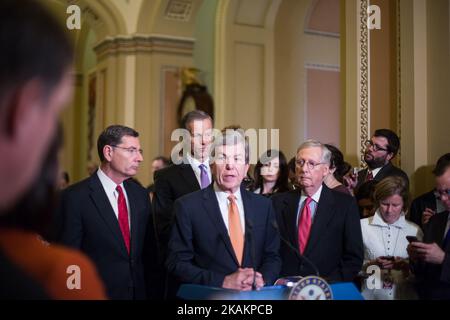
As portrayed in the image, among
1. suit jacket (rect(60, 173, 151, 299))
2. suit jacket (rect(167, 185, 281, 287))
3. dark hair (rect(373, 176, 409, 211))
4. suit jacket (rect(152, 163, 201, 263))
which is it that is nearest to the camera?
suit jacket (rect(167, 185, 281, 287))

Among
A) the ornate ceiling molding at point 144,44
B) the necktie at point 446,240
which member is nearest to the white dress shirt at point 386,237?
the necktie at point 446,240

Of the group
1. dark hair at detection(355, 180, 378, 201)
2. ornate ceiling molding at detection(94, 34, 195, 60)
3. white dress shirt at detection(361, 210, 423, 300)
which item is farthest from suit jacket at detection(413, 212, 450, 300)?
ornate ceiling molding at detection(94, 34, 195, 60)

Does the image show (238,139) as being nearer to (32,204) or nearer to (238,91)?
(32,204)

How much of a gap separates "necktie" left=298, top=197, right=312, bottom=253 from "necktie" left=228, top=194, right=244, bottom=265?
0.47m

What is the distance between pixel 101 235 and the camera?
281cm

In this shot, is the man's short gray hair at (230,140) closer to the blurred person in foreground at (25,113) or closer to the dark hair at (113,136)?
the dark hair at (113,136)

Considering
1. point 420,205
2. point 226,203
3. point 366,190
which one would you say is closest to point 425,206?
point 420,205

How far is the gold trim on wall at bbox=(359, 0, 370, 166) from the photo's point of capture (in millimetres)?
4980

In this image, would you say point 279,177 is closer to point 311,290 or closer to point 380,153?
point 380,153

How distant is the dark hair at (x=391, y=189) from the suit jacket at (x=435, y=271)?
227 millimetres

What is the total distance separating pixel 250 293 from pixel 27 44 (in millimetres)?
1432

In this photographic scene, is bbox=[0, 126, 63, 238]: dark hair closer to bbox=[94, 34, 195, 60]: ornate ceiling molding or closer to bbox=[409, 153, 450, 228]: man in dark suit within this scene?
bbox=[409, 153, 450, 228]: man in dark suit

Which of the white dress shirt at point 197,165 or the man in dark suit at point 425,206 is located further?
the man in dark suit at point 425,206

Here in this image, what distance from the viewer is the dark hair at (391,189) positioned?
3.26 metres
